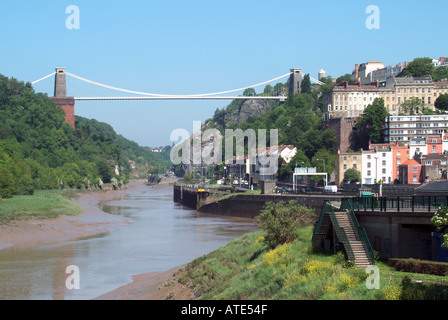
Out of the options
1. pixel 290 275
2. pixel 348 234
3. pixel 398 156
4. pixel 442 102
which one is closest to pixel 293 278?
pixel 290 275

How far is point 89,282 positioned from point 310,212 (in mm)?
10466

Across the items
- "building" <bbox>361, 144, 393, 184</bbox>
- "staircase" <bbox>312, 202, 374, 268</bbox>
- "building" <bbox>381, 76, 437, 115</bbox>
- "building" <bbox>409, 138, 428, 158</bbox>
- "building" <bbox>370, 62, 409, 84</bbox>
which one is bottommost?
"staircase" <bbox>312, 202, 374, 268</bbox>

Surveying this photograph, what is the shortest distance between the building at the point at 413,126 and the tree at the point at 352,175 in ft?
51.0

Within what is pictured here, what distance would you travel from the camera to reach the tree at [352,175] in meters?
72.6

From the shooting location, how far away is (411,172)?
66.4 metres

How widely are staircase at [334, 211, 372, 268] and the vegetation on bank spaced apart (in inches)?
13.2

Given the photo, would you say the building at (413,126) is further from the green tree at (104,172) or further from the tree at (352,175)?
the green tree at (104,172)

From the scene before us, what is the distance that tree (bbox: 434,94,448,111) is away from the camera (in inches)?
3996

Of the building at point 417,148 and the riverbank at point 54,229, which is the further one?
the building at point 417,148

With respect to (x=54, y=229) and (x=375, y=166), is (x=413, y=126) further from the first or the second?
(x=54, y=229)

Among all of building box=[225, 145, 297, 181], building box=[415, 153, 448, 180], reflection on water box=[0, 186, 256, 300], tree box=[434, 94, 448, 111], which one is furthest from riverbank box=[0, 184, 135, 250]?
tree box=[434, 94, 448, 111]

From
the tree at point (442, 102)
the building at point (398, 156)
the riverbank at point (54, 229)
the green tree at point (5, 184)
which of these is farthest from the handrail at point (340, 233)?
the tree at point (442, 102)

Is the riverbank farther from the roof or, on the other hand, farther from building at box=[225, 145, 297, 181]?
building at box=[225, 145, 297, 181]
